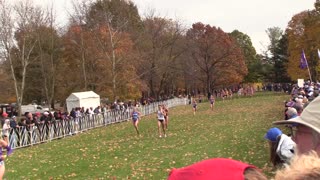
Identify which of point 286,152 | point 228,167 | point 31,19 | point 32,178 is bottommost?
point 32,178

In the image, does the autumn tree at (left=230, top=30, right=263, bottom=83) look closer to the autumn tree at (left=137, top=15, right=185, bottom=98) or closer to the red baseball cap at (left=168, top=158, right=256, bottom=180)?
the autumn tree at (left=137, top=15, right=185, bottom=98)

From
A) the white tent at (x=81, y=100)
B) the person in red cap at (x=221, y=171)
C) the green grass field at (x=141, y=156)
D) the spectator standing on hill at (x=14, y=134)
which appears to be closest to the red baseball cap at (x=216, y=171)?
the person in red cap at (x=221, y=171)

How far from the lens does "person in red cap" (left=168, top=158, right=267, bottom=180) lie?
1.61 meters

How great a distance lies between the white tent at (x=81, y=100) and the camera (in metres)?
36.0

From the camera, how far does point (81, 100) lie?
119 ft

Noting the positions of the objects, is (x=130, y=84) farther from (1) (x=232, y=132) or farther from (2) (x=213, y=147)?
(2) (x=213, y=147)

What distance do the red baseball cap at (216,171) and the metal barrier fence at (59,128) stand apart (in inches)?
869

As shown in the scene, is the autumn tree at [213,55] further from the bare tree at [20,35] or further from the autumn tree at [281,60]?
the bare tree at [20,35]

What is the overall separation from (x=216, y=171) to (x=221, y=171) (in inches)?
0.7

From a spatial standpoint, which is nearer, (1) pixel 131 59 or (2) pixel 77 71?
(1) pixel 131 59

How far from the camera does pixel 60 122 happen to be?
2748 cm

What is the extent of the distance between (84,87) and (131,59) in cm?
611

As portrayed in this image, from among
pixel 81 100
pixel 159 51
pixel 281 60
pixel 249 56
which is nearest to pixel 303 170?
pixel 81 100

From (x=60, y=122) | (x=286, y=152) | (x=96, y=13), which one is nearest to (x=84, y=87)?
(x=96, y=13)
